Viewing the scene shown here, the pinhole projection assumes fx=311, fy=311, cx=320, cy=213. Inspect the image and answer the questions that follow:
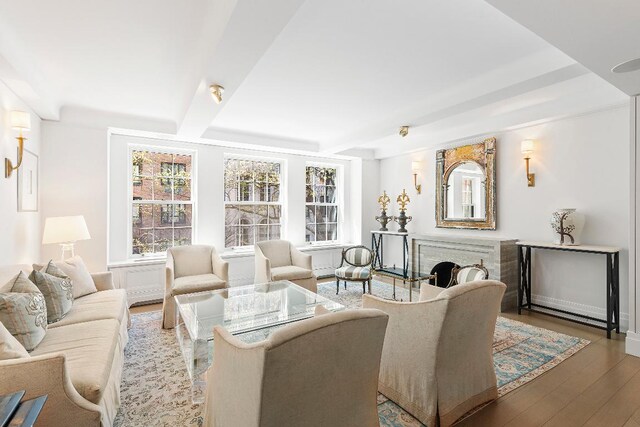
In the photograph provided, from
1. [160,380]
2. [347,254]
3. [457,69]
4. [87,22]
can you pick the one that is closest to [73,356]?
[160,380]

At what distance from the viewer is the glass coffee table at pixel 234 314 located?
2.30 metres

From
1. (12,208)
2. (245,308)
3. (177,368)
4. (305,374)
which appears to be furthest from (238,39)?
(12,208)

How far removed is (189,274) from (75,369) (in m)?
2.44

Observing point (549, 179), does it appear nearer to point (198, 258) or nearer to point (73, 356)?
point (198, 258)

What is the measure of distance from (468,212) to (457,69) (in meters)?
2.72

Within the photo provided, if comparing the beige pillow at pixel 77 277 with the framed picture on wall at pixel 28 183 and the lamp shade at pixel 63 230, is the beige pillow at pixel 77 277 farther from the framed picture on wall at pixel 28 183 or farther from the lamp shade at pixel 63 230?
the framed picture on wall at pixel 28 183

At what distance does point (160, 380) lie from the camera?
2.42 m

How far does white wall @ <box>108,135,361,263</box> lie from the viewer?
14.6ft

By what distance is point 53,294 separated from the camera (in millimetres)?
2402

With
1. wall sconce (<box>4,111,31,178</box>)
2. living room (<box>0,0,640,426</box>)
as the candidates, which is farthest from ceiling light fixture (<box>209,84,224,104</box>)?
wall sconce (<box>4,111,31,178</box>)

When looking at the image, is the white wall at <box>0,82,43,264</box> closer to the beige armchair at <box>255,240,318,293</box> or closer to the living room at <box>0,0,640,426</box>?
the living room at <box>0,0,640,426</box>

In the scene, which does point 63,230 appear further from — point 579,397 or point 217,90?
point 579,397

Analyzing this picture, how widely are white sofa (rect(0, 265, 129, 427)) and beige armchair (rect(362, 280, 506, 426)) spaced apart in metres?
1.69

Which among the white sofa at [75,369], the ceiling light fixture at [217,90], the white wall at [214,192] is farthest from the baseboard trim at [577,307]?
the white sofa at [75,369]
